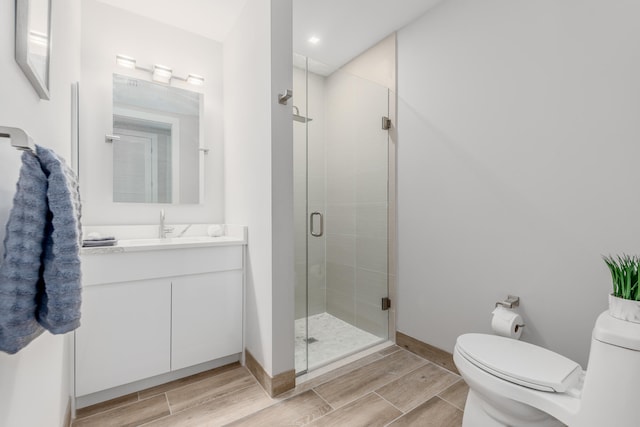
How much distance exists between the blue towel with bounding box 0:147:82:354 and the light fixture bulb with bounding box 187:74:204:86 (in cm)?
196

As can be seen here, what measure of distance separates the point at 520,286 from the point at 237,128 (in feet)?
6.94

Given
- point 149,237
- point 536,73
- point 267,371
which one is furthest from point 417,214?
point 149,237

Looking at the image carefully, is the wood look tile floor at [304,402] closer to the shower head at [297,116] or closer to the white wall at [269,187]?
the white wall at [269,187]

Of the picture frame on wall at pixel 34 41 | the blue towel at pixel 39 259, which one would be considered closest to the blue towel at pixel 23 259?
the blue towel at pixel 39 259

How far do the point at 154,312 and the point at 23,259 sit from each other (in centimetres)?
129

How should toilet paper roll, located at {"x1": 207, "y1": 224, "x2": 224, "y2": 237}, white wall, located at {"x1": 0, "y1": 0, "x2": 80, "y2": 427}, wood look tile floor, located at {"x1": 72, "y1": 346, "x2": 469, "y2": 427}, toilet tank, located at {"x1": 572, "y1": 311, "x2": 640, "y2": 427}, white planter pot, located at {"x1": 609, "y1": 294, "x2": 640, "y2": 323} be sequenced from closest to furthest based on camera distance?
white wall, located at {"x1": 0, "y1": 0, "x2": 80, "y2": 427} < toilet tank, located at {"x1": 572, "y1": 311, "x2": 640, "y2": 427} < white planter pot, located at {"x1": 609, "y1": 294, "x2": 640, "y2": 323} < wood look tile floor, located at {"x1": 72, "y1": 346, "x2": 469, "y2": 427} < toilet paper roll, located at {"x1": 207, "y1": 224, "x2": 224, "y2": 237}

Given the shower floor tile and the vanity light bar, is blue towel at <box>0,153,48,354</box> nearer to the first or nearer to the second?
the shower floor tile

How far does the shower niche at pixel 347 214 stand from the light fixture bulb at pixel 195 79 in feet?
3.11

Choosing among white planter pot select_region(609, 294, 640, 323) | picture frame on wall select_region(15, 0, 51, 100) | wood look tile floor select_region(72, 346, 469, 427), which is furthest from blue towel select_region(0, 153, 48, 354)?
white planter pot select_region(609, 294, 640, 323)

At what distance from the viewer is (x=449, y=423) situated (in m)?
1.49

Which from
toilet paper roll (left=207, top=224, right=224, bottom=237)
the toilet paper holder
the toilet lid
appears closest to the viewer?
the toilet lid

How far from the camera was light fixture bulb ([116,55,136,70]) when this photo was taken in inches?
82.9

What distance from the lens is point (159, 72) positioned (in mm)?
2227

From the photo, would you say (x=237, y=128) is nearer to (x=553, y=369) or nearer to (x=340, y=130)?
(x=340, y=130)
